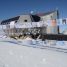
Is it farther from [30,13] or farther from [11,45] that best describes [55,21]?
[30,13]

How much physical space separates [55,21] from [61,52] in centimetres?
972

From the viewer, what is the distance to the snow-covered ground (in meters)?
2.93

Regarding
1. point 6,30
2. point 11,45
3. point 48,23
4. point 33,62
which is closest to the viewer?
point 33,62

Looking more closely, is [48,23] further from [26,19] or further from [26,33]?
[26,19]

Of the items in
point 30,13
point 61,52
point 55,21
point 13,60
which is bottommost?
point 13,60

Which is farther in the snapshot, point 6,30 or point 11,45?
point 6,30

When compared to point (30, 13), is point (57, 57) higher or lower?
lower

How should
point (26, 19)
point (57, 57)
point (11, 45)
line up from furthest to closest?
point (26, 19) → point (11, 45) → point (57, 57)

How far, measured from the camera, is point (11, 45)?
396 cm

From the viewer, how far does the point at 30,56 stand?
3439mm

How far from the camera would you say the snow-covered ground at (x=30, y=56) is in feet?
9.60

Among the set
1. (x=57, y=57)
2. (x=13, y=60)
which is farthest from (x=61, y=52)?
(x=13, y=60)

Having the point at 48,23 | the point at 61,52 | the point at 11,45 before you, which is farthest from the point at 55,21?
the point at 61,52

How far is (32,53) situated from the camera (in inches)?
135
